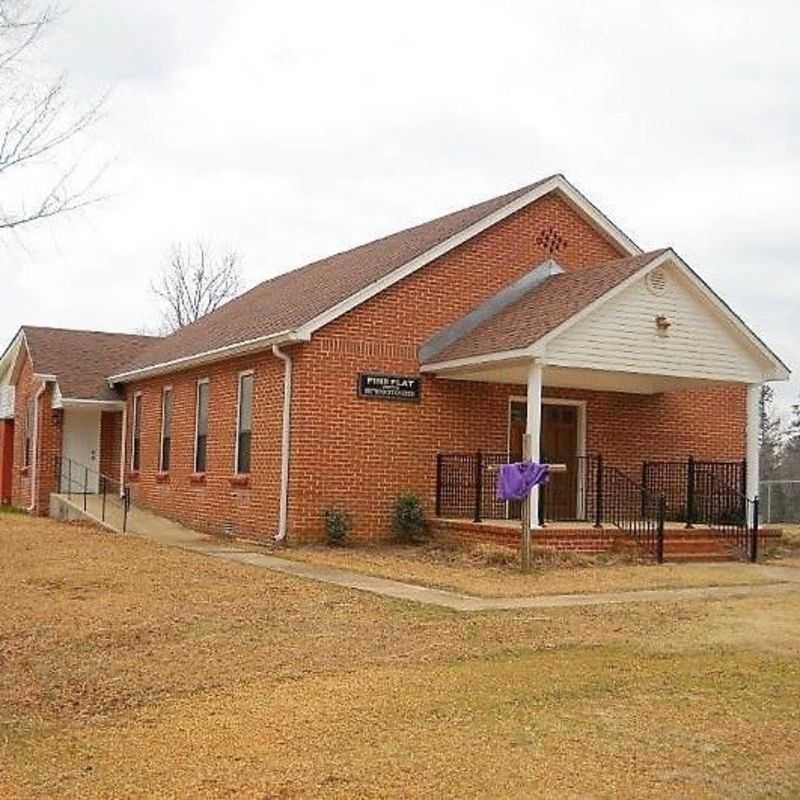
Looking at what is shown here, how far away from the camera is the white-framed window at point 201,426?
22.8m

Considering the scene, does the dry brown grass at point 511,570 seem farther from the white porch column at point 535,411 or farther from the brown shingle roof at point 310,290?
the brown shingle roof at point 310,290

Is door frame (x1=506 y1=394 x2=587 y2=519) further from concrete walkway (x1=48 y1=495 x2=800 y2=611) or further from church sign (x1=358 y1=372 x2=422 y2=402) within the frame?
concrete walkway (x1=48 y1=495 x2=800 y2=611)

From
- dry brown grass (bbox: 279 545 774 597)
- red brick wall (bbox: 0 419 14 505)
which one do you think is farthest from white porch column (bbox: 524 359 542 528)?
red brick wall (bbox: 0 419 14 505)

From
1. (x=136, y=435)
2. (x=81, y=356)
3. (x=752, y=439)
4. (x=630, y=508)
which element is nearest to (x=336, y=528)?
(x=630, y=508)

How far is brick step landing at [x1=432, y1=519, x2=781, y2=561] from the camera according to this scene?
16.7m

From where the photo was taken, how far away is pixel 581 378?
19.4 metres

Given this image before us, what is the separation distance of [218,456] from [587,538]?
7.82 meters

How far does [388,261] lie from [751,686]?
44.5 ft

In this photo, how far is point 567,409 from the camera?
2106cm

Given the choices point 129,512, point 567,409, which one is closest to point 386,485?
point 567,409

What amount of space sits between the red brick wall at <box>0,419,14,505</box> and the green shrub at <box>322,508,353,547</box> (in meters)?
17.7

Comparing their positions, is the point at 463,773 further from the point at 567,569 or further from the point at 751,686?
the point at 567,569

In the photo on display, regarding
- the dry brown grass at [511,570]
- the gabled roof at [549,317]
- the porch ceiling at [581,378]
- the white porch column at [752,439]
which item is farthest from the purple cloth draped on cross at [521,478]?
the white porch column at [752,439]

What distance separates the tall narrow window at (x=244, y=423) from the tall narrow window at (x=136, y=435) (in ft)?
21.4
